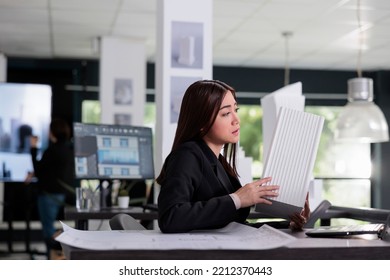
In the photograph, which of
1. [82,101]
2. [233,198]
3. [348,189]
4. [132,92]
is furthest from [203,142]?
[348,189]

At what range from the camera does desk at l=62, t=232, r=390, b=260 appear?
4.35 feet

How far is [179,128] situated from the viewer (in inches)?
79.3

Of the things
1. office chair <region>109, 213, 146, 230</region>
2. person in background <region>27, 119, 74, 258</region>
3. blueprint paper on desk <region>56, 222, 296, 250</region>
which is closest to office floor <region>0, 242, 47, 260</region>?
person in background <region>27, 119, 74, 258</region>

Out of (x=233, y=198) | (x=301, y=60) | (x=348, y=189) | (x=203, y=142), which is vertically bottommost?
(x=348, y=189)

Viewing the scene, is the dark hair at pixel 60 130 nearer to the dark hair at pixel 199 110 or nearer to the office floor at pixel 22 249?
the office floor at pixel 22 249

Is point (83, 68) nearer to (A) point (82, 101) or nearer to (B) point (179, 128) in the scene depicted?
(A) point (82, 101)

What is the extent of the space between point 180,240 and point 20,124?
7.24 metres

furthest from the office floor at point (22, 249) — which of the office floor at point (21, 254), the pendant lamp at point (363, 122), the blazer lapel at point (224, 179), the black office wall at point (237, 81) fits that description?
the blazer lapel at point (224, 179)

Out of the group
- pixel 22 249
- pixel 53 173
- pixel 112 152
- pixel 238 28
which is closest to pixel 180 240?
pixel 112 152

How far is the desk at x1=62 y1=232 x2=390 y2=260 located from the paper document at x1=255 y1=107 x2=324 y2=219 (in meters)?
0.32

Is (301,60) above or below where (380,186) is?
above

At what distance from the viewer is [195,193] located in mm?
1887

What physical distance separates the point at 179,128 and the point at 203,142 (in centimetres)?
9
